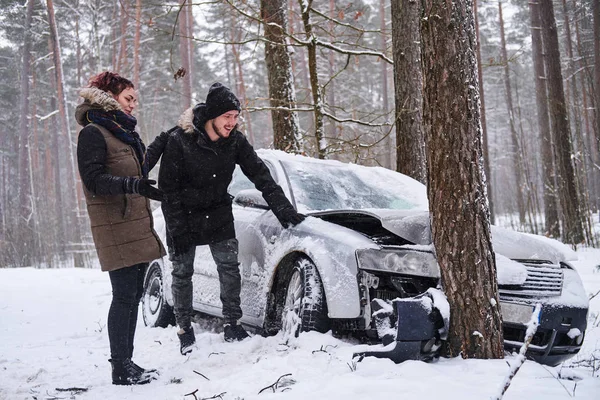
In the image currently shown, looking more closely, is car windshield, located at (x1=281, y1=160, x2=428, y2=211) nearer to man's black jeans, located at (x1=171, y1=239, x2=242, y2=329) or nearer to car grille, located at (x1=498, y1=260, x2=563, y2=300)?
man's black jeans, located at (x1=171, y1=239, x2=242, y2=329)

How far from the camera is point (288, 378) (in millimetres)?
2650

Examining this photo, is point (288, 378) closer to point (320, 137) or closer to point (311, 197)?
point (311, 197)

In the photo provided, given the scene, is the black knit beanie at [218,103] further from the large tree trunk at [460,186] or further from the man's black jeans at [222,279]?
the large tree trunk at [460,186]

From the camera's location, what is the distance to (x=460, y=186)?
2.78 m

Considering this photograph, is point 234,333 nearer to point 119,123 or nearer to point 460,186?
point 119,123

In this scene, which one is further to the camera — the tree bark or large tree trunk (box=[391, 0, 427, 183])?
the tree bark

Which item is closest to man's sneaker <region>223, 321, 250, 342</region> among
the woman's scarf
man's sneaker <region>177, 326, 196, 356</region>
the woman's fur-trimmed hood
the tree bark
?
man's sneaker <region>177, 326, 196, 356</region>

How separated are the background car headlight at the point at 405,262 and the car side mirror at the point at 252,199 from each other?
113 centimetres

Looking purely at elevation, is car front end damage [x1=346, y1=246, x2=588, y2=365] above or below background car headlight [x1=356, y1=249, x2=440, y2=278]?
below

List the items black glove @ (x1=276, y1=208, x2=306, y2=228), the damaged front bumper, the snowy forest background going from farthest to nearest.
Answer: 1. the snowy forest background
2. black glove @ (x1=276, y1=208, x2=306, y2=228)
3. the damaged front bumper

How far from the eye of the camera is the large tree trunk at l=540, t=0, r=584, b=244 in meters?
9.54

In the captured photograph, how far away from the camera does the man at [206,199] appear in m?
3.74

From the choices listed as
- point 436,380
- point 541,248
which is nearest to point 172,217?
point 436,380

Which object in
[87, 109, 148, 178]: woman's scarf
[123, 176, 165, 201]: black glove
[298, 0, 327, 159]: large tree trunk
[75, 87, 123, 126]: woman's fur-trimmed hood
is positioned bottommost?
[123, 176, 165, 201]: black glove
